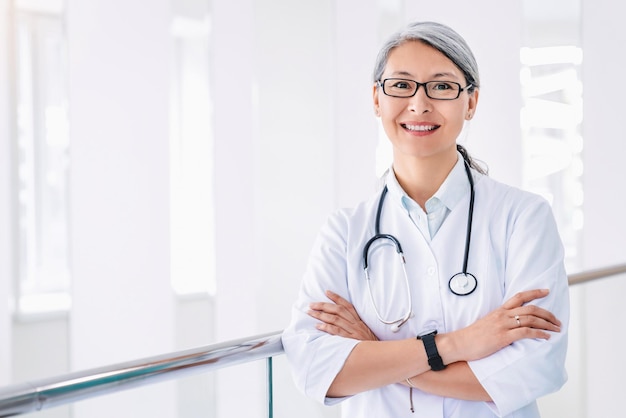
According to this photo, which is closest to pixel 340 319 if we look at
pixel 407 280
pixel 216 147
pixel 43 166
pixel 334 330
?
pixel 334 330

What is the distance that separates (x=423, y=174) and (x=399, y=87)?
204 mm

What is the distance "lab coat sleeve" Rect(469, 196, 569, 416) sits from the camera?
1.36 meters

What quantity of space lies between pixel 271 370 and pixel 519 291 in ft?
1.85

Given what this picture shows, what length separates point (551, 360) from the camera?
1.38m

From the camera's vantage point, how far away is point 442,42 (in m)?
1.51

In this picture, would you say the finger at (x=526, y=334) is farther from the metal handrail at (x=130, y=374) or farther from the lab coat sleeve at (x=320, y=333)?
the metal handrail at (x=130, y=374)

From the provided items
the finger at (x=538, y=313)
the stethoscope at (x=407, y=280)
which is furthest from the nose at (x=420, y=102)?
the finger at (x=538, y=313)

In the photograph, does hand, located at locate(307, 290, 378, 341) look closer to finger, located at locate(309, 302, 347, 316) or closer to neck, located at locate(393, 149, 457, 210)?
finger, located at locate(309, 302, 347, 316)

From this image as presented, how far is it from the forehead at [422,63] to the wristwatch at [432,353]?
57 centimetres

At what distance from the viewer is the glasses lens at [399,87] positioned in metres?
1.53

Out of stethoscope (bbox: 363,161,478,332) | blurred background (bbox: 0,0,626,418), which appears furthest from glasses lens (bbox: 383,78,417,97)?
blurred background (bbox: 0,0,626,418)

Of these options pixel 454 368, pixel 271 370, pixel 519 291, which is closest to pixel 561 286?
pixel 519 291

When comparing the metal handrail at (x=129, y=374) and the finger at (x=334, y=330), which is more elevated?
the finger at (x=334, y=330)

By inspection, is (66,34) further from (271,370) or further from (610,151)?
(610,151)
